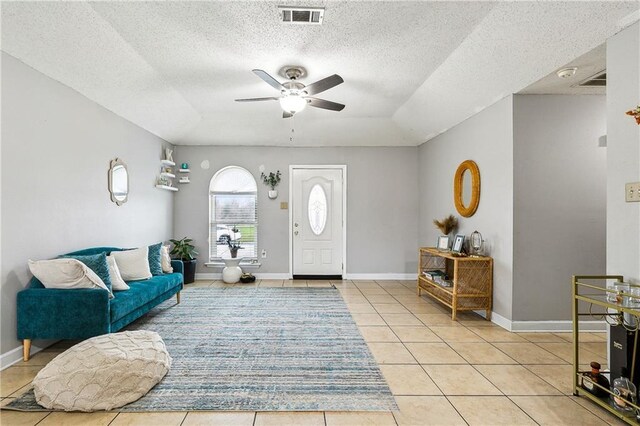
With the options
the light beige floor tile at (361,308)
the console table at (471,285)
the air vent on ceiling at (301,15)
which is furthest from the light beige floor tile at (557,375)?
the air vent on ceiling at (301,15)

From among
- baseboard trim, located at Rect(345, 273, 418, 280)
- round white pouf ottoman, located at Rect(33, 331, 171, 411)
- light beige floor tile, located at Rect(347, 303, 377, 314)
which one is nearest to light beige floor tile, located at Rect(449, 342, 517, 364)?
light beige floor tile, located at Rect(347, 303, 377, 314)

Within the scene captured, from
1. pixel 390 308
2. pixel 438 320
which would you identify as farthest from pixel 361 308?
Result: pixel 438 320

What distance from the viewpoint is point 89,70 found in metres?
3.23

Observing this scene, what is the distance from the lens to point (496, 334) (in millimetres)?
3424

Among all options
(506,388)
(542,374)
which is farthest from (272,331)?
(542,374)

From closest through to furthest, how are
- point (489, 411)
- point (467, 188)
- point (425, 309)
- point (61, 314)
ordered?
point (489, 411) → point (61, 314) → point (425, 309) → point (467, 188)

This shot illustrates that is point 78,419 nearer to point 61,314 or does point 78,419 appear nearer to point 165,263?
point 61,314

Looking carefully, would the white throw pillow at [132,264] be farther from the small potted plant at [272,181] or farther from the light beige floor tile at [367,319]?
the small potted plant at [272,181]

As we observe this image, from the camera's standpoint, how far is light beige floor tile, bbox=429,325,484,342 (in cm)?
328

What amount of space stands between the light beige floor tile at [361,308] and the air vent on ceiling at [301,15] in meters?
3.22

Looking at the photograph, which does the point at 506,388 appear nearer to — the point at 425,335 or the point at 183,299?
the point at 425,335

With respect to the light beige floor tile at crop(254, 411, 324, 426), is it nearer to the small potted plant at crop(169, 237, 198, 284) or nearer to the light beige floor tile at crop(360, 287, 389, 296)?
the light beige floor tile at crop(360, 287, 389, 296)

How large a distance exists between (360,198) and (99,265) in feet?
14.4

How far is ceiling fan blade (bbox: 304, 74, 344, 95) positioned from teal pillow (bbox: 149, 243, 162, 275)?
9.09 feet
